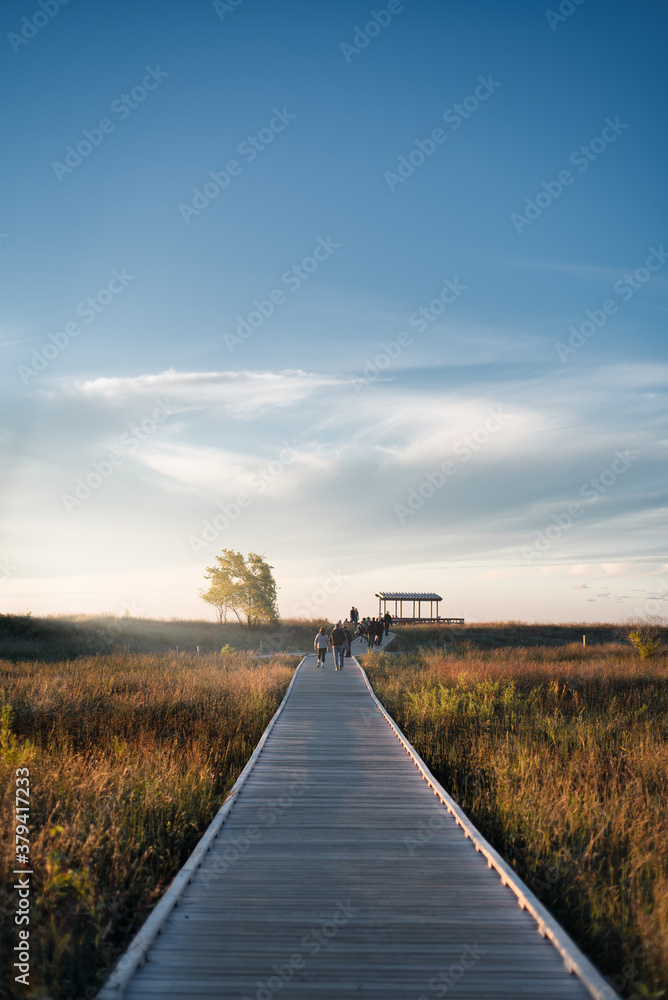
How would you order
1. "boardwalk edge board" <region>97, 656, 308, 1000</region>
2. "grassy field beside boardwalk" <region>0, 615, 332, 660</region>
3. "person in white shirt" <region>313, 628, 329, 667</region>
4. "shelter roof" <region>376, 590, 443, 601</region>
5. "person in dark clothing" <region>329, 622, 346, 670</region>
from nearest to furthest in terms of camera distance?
"boardwalk edge board" <region>97, 656, 308, 1000</region> → "person in dark clothing" <region>329, 622, 346, 670</region> → "person in white shirt" <region>313, 628, 329, 667</region> → "grassy field beside boardwalk" <region>0, 615, 332, 660</region> → "shelter roof" <region>376, 590, 443, 601</region>

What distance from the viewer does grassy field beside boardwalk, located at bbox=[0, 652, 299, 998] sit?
469 centimetres

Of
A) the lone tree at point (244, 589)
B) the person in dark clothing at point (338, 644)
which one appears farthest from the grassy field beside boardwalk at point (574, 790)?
the lone tree at point (244, 589)

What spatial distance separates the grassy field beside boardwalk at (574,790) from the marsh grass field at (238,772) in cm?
3

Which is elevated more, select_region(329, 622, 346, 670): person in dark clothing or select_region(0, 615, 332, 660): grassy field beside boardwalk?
select_region(329, 622, 346, 670): person in dark clothing

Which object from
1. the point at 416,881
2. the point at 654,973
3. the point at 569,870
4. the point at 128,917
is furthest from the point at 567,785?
the point at 128,917

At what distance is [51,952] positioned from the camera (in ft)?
14.9

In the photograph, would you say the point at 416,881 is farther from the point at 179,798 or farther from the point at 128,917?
the point at 179,798

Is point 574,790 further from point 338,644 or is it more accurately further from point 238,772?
point 338,644

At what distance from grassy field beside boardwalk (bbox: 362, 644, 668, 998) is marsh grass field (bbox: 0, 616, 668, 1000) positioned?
0.03 metres

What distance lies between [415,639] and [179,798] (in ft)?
115

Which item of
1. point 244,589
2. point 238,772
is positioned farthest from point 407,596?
point 238,772

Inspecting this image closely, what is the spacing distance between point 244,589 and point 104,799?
165 ft
